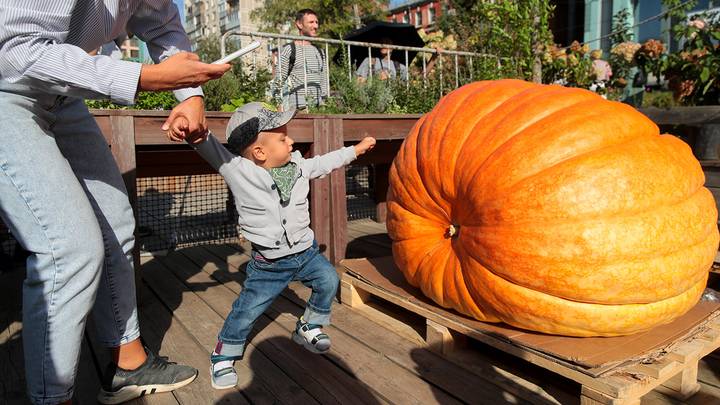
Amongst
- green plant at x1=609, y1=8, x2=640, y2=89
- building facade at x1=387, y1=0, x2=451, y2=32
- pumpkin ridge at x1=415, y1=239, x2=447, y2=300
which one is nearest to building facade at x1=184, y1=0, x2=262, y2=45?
building facade at x1=387, y1=0, x2=451, y2=32

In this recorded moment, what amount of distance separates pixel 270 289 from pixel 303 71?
2831 millimetres

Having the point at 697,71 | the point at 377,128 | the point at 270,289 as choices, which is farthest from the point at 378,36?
the point at 270,289

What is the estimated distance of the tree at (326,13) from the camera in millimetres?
20859

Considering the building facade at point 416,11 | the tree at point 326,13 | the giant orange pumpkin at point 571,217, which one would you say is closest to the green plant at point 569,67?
the giant orange pumpkin at point 571,217

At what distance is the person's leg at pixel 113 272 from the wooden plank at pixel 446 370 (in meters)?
0.79

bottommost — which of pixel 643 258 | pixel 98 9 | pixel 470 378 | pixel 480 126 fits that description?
pixel 470 378

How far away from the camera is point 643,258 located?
5.24ft

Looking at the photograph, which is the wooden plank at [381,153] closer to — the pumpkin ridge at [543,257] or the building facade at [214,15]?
→ the pumpkin ridge at [543,257]

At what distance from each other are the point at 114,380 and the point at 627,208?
5.78 ft

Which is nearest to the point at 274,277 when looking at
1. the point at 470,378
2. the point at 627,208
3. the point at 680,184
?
the point at 470,378

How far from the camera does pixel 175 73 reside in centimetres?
132

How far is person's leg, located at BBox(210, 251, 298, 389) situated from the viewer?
6.27 feet

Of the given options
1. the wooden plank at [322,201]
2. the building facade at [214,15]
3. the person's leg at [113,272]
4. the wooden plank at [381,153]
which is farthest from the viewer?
the building facade at [214,15]

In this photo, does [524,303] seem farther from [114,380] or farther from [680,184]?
[114,380]
